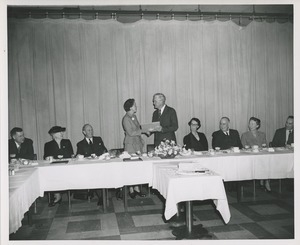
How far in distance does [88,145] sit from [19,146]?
1113 mm

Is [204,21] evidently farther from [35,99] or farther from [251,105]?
[35,99]

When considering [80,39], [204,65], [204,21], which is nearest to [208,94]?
[204,65]

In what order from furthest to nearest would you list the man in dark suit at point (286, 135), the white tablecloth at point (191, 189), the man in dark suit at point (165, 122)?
1. the man in dark suit at point (286, 135)
2. the man in dark suit at point (165, 122)
3. the white tablecloth at point (191, 189)

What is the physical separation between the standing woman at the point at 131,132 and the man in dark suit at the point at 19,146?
1603 millimetres

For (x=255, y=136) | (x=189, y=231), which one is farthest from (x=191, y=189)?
(x=255, y=136)

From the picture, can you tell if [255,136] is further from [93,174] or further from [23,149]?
[23,149]

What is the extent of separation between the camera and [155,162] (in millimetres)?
4367

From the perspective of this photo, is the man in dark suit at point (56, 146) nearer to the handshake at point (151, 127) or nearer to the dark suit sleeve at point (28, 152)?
the dark suit sleeve at point (28, 152)

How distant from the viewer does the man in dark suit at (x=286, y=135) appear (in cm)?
555

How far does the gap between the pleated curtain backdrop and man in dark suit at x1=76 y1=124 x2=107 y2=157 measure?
1826 millimetres

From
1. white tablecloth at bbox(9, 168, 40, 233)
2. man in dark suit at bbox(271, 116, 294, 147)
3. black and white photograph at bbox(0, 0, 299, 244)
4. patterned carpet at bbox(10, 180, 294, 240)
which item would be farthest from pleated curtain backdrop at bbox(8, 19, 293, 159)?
white tablecloth at bbox(9, 168, 40, 233)

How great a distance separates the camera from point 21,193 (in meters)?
3.27

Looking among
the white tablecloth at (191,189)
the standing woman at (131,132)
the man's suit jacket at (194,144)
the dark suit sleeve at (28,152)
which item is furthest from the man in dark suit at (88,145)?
the white tablecloth at (191,189)

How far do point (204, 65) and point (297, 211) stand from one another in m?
5.16
